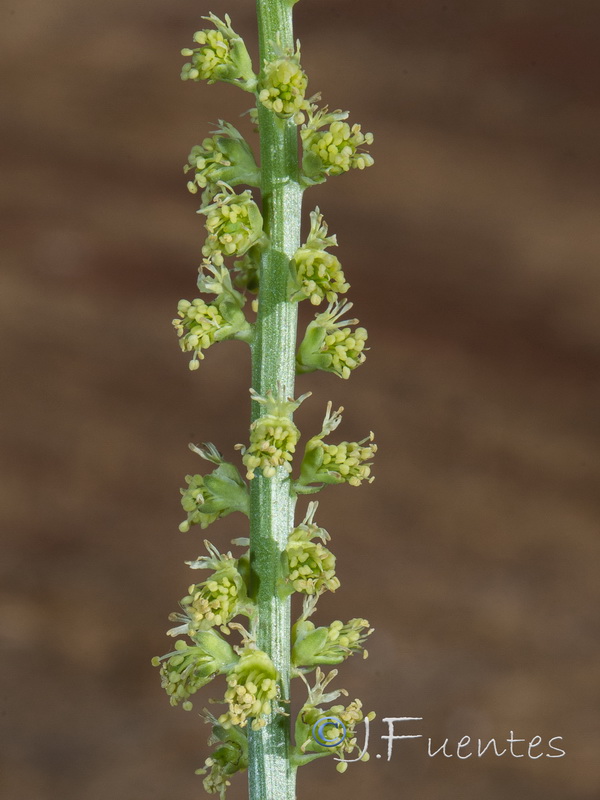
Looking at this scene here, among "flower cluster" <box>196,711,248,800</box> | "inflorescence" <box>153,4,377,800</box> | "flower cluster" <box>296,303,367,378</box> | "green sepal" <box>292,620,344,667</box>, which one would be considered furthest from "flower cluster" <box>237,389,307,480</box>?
"flower cluster" <box>196,711,248,800</box>

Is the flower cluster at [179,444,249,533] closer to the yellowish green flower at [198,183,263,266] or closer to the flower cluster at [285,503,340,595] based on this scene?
the flower cluster at [285,503,340,595]

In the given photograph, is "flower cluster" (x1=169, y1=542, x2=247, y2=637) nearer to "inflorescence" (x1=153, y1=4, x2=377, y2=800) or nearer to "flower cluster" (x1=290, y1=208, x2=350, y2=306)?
"inflorescence" (x1=153, y1=4, x2=377, y2=800)

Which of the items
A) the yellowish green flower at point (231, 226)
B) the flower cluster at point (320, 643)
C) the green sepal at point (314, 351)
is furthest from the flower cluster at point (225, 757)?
the yellowish green flower at point (231, 226)

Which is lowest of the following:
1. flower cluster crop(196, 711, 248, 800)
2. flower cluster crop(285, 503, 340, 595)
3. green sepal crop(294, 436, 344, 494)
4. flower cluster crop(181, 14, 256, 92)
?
flower cluster crop(196, 711, 248, 800)

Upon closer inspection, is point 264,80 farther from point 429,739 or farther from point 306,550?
point 429,739

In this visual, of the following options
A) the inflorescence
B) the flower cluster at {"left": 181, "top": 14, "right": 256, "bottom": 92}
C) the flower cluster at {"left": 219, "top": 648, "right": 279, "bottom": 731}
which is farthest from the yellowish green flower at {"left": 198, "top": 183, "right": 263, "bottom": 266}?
the flower cluster at {"left": 219, "top": 648, "right": 279, "bottom": 731}

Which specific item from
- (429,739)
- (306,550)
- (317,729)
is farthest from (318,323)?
(429,739)

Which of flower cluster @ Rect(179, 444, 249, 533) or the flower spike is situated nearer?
the flower spike

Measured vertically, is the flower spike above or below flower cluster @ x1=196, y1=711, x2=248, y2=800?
above
